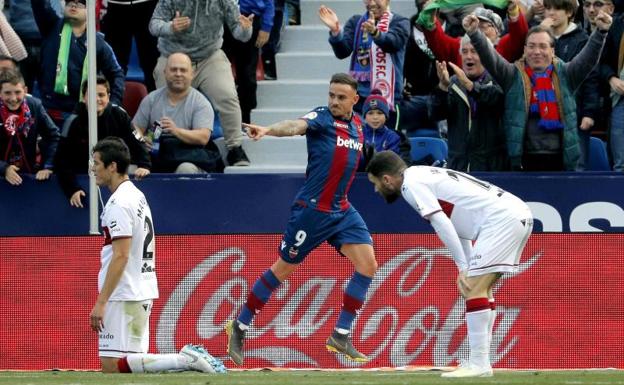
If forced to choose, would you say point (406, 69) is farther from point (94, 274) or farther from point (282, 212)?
point (94, 274)

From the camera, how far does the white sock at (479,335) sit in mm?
11117

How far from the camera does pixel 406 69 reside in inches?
609

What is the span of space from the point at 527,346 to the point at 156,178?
3563mm

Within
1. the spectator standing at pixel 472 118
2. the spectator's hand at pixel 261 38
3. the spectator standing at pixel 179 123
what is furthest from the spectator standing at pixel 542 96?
the spectator's hand at pixel 261 38

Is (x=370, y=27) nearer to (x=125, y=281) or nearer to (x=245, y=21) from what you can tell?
(x=245, y=21)

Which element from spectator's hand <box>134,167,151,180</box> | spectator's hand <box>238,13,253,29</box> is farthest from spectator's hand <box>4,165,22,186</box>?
spectator's hand <box>238,13,253,29</box>

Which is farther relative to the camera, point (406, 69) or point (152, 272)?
point (406, 69)

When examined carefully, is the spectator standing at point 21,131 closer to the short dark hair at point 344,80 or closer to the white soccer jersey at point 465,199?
the short dark hair at point 344,80

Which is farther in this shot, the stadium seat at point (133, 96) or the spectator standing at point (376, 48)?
the stadium seat at point (133, 96)

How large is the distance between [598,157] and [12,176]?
526cm

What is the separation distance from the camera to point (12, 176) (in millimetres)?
13688

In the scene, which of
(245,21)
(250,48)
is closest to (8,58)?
(245,21)

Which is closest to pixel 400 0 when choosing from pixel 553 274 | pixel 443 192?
pixel 553 274

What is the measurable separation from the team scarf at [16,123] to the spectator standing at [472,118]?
365cm
